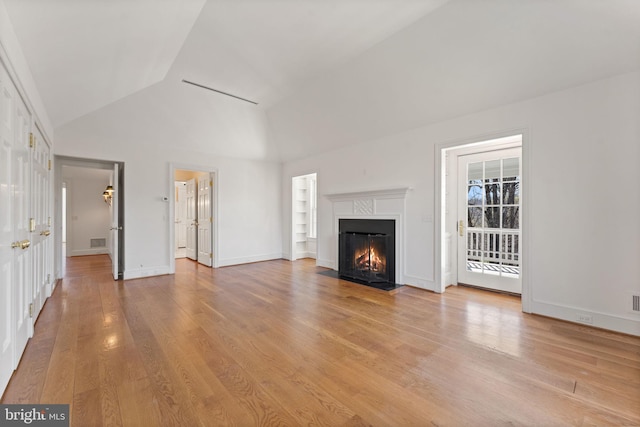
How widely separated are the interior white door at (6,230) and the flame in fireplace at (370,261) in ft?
13.6

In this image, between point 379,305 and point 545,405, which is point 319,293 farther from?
point 545,405

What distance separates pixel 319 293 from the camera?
158 inches

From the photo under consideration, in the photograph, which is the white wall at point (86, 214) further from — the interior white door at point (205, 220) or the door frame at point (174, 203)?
the door frame at point (174, 203)

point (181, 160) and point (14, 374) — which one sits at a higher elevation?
point (181, 160)

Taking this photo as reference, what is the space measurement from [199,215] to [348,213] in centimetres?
376

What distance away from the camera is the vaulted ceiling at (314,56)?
2.32 meters

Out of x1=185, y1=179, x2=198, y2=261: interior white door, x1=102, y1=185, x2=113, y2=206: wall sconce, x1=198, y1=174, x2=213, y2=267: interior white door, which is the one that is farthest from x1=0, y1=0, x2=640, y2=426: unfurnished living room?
x1=102, y1=185, x2=113, y2=206: wall sconce

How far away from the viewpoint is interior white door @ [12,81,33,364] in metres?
2.06

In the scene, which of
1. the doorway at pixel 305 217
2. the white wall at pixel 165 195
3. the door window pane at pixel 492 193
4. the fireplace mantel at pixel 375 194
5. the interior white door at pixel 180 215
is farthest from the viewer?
the interior white door at pixel 180 215

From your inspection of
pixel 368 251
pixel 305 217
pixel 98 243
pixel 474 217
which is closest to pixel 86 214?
pixel 98 243

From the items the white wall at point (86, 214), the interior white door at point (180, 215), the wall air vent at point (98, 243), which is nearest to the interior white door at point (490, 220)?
the interior white door at point (180, 215)

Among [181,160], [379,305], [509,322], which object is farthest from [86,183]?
[509,322]

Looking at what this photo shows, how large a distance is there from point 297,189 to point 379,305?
4.32 m

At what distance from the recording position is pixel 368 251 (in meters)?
4.86
